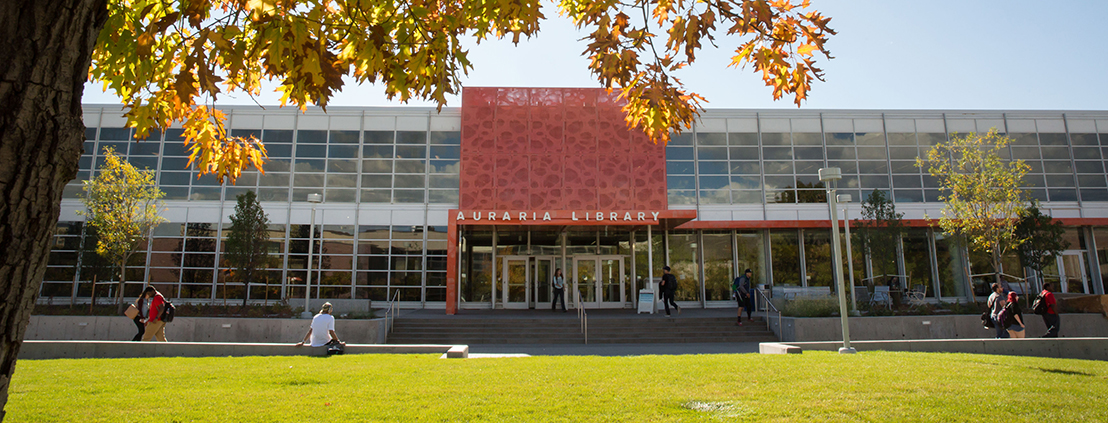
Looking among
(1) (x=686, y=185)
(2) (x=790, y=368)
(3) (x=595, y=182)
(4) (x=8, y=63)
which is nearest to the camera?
(4) (x=8, y=63)

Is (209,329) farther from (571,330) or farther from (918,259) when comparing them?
(918,259)

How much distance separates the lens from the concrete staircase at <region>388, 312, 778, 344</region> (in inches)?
591

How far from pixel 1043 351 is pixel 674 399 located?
9166 mm

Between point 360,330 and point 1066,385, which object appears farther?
point 360,330

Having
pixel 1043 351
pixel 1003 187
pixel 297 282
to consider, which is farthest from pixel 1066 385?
pixel 297 282

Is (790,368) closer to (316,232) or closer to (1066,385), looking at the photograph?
(1066,385)

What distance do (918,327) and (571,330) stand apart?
27.8ft

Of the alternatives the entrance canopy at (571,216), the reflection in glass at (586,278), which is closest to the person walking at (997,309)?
the entrance canopy at (571,216)

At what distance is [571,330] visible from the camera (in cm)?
1564

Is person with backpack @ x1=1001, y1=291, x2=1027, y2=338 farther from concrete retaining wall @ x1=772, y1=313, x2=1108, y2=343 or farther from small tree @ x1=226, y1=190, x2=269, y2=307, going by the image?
small tree @ x1=226, y1=190, x2=269, y2=307

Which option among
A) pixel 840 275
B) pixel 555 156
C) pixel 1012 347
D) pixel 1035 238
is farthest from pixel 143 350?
pixel 1035 238

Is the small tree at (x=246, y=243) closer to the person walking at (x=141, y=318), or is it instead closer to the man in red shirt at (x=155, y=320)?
the person walking at (x=141, y=318)

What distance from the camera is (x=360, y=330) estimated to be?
14.1 m

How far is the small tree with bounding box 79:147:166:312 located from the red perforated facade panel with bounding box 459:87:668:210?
997 centimetres
